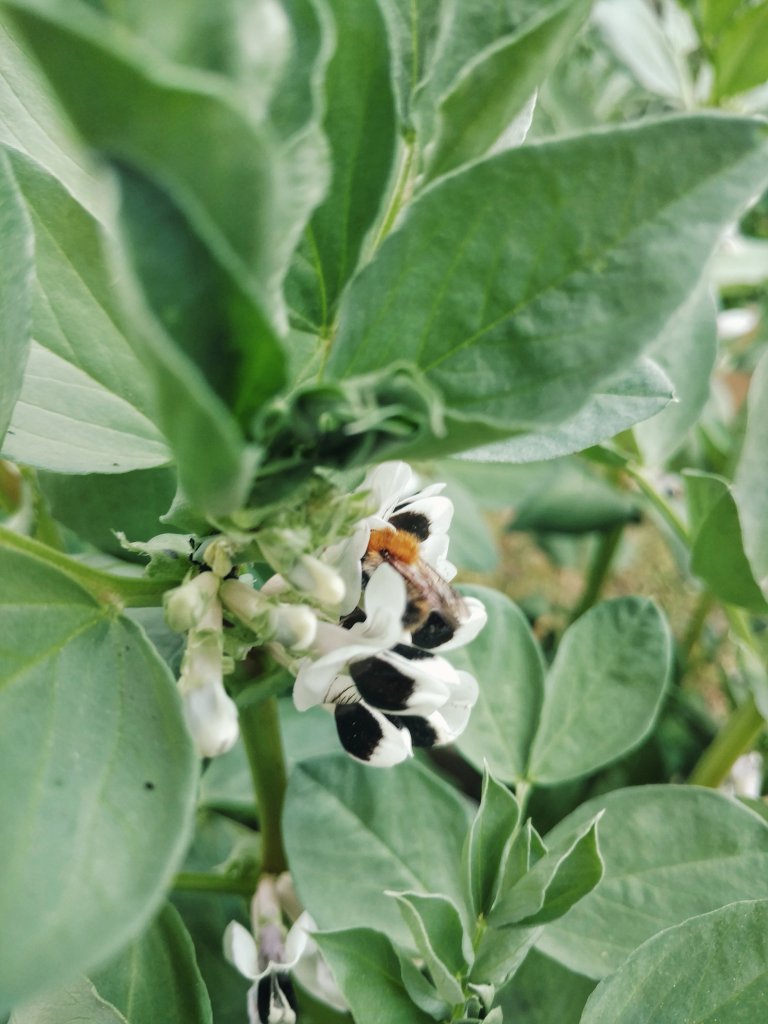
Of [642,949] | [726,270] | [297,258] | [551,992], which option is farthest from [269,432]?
[726,270]

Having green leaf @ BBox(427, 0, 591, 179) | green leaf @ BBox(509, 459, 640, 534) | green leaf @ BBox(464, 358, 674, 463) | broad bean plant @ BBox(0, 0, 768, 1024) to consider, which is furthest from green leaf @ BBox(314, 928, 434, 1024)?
green leaf @ BBox(509, 459, 640, 534)

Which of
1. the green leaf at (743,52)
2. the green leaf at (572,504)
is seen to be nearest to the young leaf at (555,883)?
the green leaf at (572,504)

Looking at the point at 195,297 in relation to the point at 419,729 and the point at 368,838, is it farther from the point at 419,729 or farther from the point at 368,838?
the point at 368,838

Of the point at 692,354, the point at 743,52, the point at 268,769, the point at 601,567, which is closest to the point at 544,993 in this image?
the point at 268,769

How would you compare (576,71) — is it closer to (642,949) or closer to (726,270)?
(726,270)

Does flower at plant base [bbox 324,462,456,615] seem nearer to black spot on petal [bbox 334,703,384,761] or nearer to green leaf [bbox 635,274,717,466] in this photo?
black spot on petal [bbox 334,703,384,761]

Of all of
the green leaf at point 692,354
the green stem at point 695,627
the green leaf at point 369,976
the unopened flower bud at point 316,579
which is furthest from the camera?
the green stem at point 695,627

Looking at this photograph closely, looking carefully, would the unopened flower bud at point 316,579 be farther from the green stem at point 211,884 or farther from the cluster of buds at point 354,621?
the green stem at point 211,884
